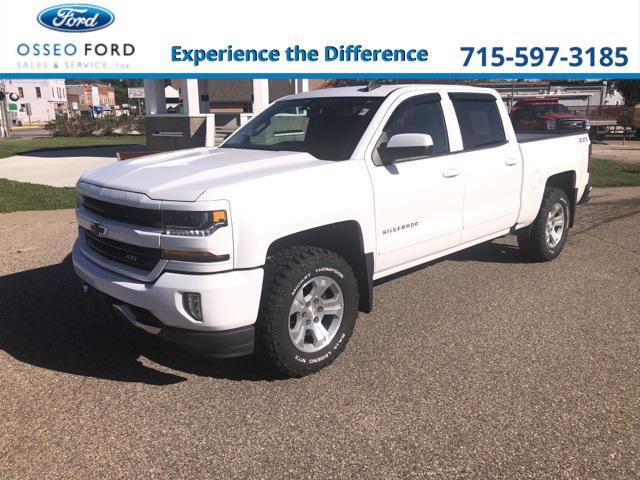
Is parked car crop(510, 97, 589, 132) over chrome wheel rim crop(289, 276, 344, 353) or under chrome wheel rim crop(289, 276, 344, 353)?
over

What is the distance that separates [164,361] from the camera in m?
4.07

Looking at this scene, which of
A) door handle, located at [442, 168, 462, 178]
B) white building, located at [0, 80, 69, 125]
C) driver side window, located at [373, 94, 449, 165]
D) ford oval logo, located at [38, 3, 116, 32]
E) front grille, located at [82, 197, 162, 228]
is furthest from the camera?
white building, located at [0, 80, 69, 125]

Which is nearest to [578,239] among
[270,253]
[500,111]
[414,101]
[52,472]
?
[500,111]

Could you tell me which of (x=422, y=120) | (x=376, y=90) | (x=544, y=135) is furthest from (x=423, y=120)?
(x=544, y=135)

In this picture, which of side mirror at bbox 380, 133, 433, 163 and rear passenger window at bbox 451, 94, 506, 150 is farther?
rear passenger window at bbox 451, 94, 506, 150

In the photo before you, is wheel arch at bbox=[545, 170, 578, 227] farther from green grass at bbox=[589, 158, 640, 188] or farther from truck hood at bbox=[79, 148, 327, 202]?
green grass at bbox=[589, 158, 640, 188]

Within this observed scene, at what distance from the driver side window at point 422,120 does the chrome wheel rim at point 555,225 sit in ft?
6.97

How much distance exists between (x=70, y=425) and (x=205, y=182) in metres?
1.63

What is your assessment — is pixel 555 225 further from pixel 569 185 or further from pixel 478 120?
pixel 478 120

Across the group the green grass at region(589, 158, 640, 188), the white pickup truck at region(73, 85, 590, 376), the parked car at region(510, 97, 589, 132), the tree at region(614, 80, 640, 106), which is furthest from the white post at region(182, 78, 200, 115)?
the tree at region(614, 80, 640, 106)

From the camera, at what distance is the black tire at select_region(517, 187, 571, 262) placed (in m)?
6.12

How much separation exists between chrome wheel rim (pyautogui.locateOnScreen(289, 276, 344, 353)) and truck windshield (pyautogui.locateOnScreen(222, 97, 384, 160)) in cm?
97

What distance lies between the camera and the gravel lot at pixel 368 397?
2.91m

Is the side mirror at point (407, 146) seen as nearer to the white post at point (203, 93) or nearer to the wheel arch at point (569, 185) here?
the wheel arch at point (569, 185)
